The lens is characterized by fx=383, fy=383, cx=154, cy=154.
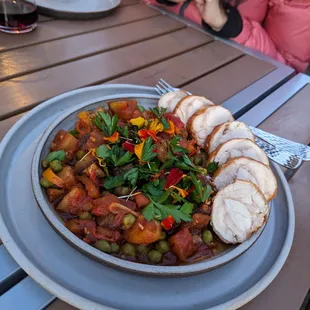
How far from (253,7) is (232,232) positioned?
80.3 inches

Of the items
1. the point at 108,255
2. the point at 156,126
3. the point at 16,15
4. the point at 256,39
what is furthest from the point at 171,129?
the point at 256,39

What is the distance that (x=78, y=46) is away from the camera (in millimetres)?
1882

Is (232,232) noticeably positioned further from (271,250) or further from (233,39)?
(233,39)

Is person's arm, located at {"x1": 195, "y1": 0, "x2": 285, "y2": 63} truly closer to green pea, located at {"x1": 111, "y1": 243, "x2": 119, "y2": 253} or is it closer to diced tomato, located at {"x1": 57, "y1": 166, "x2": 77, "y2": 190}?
diced tomato, located at {"x1": 57, "y1": 166, "x2": 77, "y2": 190}

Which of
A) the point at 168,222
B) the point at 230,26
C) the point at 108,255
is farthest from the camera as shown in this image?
the point at 230,26

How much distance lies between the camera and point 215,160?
3.91 ft

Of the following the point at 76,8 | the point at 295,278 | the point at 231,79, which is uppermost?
the point at 76,8

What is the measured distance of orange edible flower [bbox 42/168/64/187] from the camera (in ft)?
3.30

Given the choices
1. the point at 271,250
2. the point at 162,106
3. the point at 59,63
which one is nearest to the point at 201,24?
the point at 59,63

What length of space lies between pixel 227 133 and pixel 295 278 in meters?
0.47

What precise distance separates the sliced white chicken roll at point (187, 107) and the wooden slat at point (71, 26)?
905 mm

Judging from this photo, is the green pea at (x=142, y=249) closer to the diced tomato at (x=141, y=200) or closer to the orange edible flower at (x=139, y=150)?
the diced tomato at (x=141, y=200)

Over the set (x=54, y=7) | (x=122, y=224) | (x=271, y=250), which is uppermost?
(x=54, y=7)

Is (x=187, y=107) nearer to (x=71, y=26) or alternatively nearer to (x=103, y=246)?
(x=103, y=246)
